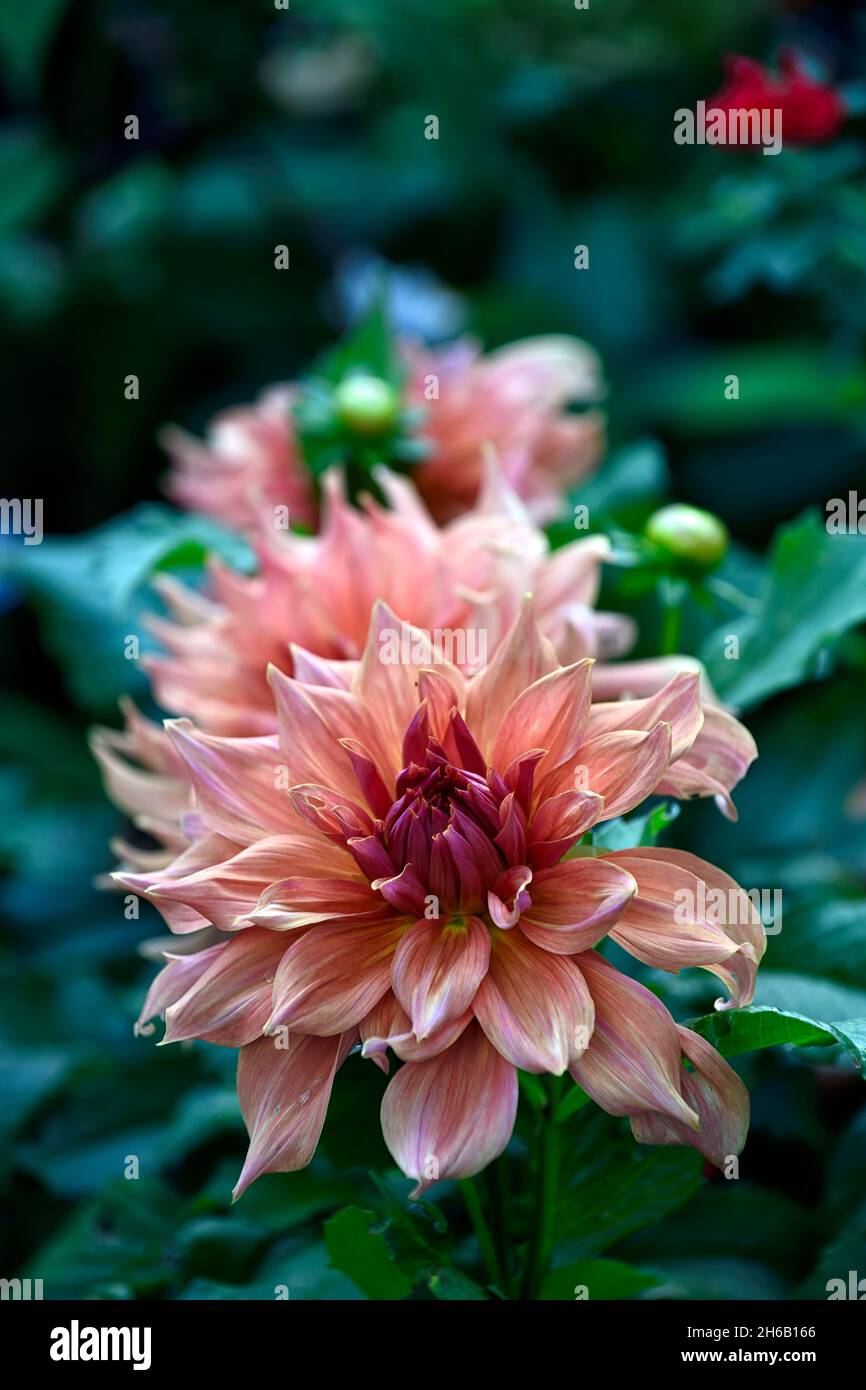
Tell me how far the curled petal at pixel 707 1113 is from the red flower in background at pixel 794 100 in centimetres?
51

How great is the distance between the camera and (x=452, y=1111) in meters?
0.39

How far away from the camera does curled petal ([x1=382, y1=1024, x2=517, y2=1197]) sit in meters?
0.38

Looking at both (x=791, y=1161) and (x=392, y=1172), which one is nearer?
(x=392, y=1172)

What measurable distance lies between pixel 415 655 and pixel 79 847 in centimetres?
53

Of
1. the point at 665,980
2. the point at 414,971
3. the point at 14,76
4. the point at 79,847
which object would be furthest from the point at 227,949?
the point at 14,76

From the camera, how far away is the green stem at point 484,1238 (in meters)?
0.45

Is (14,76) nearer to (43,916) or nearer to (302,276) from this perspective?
(302,276)

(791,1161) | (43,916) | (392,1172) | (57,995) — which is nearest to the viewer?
(392,1172)

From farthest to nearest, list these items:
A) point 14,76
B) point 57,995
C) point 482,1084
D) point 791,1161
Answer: point 14,76, point 57,995, point 791,1161, point 482,1084

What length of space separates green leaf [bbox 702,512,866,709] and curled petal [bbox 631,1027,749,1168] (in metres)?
0.19

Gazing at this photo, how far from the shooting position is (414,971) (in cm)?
40

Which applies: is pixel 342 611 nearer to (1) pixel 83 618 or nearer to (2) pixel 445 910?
(2) pixel 445 910

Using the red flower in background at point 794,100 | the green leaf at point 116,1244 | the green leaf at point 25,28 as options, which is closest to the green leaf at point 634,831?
the green leaf at point 116,1244

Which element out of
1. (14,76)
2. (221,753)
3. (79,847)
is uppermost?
(14,76)
